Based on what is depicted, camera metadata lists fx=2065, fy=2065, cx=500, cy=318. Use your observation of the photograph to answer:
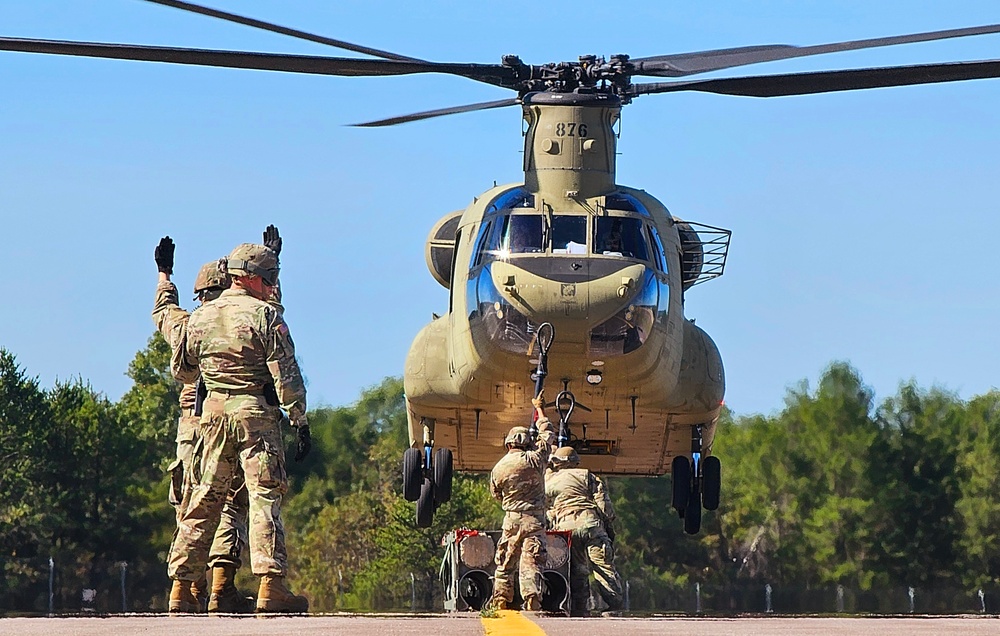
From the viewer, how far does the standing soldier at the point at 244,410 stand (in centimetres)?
1206

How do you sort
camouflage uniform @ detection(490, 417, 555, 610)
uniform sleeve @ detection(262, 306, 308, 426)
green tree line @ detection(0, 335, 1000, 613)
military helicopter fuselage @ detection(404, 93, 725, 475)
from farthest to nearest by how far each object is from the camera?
1. green tree line @ detection(0, 335, 1000, 613)
2. military helicopter fuselage @ detection(404, 93, 725, 475)
3. camouflage uniform @ detection(490, 417, 555, 610)
4. uniform sleeve @ detection(262, 306, 308, 426)

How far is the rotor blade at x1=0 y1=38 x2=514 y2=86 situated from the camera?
17984 mm

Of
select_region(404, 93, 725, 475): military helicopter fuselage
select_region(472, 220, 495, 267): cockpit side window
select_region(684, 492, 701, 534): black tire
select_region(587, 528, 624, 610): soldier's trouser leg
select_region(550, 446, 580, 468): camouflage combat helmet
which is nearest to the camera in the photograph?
select_region(587, 528, 624, 610): soldier's trouser leg

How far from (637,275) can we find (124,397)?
4100 cm

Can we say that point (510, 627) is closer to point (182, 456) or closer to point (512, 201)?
point (182, 456)

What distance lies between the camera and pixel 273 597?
11.9 meters

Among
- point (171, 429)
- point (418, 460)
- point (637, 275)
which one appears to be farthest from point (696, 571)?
point (637, 275)

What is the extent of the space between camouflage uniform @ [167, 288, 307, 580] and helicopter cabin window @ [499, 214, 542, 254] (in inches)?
354

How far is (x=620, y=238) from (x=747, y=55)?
230 centimetres

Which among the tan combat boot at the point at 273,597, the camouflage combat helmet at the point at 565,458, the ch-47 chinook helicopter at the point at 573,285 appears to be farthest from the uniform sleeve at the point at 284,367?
the ch-47 chinook helicopter at the point at 573,285

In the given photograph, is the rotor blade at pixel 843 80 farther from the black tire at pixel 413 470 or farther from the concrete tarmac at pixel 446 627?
the concrete tarmac at pixel 446 627

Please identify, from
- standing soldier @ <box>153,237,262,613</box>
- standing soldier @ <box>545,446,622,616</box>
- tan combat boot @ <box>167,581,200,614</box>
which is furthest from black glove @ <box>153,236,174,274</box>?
standing soldier @ <box>545,446,622,616</box>

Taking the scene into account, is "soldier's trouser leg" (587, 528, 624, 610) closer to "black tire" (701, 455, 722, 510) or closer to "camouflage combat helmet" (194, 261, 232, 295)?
"camouflage combat helmet" (194, 261, 232, 295)

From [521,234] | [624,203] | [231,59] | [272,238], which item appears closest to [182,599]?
[272,238]
